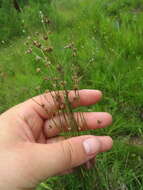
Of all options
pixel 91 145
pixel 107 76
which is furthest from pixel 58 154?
pixel 107 76

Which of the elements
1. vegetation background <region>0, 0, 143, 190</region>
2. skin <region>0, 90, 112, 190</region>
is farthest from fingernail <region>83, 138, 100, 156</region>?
vegetation background <region>0, 0, 143, 190</region>

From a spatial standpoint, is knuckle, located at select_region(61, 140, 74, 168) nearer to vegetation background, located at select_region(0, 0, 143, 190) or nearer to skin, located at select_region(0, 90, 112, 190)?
skin, located at select_region(0, 90, 112, 190)

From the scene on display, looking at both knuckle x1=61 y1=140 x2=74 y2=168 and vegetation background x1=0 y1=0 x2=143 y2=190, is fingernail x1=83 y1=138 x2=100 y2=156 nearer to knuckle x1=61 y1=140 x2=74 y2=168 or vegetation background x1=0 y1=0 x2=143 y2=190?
knuckle x1=61 y1=140 x2=74 y2=168

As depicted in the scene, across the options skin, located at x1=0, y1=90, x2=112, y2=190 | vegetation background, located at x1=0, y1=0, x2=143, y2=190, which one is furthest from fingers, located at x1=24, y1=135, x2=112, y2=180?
vegetation background, located at x1=0, y1=0, x2=143, y2=190

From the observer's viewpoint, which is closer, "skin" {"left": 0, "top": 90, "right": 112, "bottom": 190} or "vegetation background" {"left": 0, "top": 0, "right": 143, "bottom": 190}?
"skin" {"left": 0, "top": 90, "right": 112, "bottom": 190}

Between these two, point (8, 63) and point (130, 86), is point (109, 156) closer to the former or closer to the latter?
point (130, 86)

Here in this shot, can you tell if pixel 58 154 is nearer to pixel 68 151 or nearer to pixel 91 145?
pixel 68 151
